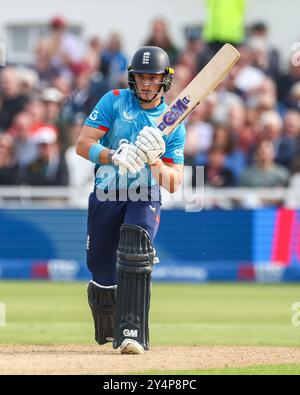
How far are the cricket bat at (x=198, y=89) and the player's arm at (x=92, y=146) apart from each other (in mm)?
475

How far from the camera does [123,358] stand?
28.1 feet

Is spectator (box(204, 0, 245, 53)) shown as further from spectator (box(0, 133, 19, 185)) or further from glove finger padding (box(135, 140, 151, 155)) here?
glove finger padding (box(135, 140, 151, 155))

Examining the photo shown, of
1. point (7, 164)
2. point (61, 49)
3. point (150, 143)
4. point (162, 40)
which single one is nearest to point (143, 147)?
point (150, 143)

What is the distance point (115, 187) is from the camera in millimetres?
9133

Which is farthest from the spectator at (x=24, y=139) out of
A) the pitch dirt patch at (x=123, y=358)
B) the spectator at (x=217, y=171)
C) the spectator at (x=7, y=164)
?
the pitch dirt patch at (x=123, y=358)

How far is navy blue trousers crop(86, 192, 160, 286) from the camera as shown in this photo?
8.98m

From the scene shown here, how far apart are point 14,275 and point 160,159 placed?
8.18 m

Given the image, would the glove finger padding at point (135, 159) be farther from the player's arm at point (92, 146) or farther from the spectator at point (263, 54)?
the spectator at point (263, 54)

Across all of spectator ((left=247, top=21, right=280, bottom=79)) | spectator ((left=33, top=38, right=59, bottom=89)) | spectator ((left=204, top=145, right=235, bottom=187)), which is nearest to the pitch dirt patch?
spectator ((left=204, top=145, right=235, bottom=187))

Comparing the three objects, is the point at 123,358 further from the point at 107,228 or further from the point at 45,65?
the point at 45,65

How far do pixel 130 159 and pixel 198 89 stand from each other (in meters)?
0.83

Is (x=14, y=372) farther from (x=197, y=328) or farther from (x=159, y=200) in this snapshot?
(x=197, y=328)

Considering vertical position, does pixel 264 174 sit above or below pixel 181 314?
above

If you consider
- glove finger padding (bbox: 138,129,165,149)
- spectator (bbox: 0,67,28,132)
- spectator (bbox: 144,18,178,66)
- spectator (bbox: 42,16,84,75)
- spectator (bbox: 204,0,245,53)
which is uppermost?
spectator (bbox: 42,16,84,75)
